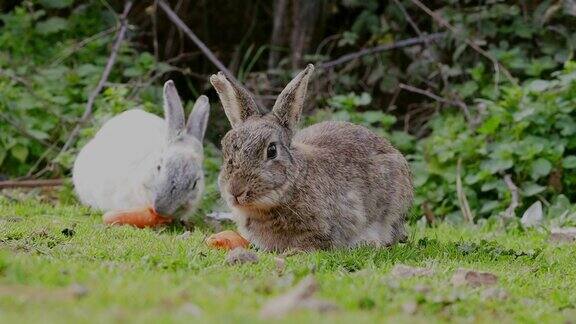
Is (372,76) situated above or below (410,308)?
below

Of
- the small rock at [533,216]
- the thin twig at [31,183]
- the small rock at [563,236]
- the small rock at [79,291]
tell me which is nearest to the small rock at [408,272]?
the small rock at [79,291]

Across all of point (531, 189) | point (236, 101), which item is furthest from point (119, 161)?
point (531, 189)

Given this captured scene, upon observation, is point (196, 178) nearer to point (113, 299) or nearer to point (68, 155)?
point (68, 155)

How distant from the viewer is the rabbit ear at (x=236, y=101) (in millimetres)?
5828

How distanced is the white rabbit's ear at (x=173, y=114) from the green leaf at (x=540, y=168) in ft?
9.66

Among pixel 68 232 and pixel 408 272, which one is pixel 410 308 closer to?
pixel 408 272

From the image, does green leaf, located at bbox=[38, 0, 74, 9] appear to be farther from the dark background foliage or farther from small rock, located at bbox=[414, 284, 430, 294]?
small rock, located at bbox=[414, 284, 430, 294]

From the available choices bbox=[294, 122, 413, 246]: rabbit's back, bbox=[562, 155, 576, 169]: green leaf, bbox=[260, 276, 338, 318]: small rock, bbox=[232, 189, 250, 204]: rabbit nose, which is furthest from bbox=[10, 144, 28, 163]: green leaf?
bbox=[260, 276, 338, 318]: small rock

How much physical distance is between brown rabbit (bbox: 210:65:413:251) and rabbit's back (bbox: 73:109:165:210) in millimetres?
1838

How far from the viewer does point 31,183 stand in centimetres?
877

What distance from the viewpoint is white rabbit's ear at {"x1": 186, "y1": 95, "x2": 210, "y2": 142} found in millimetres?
8133

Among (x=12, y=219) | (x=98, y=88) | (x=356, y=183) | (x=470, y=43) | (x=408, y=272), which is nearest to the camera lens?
(x=408, y=272)

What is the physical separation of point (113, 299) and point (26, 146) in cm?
643

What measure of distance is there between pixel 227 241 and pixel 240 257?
80cm
